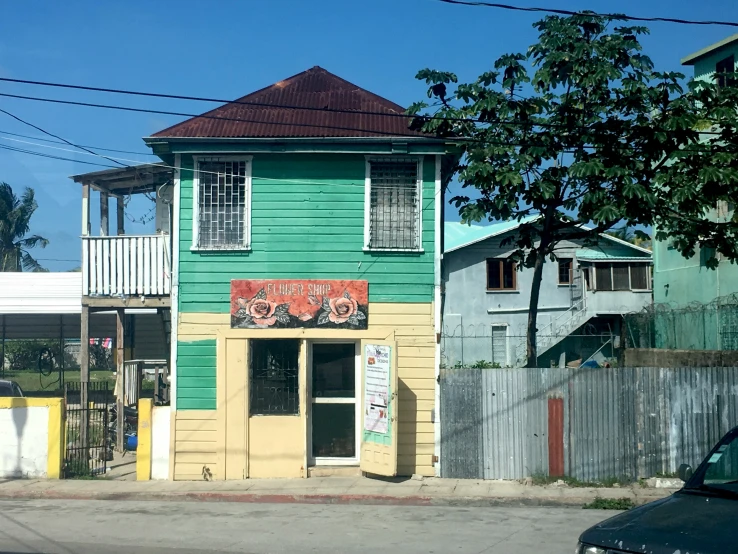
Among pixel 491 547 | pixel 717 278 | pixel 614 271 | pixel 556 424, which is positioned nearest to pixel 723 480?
pixel 491 547

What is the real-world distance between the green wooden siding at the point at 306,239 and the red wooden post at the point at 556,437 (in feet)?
9.57

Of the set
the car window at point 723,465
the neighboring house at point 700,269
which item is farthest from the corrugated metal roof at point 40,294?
the car window at point 723,465

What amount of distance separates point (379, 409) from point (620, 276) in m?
25.9

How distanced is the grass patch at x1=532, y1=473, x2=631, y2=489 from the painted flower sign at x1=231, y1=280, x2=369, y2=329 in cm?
401

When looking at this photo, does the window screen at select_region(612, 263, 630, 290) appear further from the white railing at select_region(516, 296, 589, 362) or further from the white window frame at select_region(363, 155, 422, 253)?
the white window frame at select_region(363, 155, 422, 253)

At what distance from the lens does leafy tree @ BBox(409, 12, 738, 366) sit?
13.5 m

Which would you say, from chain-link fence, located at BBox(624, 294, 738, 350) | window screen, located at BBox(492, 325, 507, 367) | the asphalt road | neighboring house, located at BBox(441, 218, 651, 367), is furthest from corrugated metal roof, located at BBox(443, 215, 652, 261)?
the asphalt road

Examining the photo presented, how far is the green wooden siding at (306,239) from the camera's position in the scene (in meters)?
14.2

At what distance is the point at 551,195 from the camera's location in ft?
44.8

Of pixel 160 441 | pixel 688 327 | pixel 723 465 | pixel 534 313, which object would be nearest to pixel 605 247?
pixel 688 327

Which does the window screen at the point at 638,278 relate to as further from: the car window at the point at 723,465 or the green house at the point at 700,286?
the car window at the point at 723,465

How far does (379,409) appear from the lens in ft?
44.4

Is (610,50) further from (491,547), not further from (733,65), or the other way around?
(733,65)

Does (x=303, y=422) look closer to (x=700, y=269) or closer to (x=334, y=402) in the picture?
(x=334, y=402)
